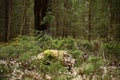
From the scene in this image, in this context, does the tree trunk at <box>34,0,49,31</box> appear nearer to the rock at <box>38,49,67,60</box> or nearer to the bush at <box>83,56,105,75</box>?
the rock at <box>38,49,67,60</box>

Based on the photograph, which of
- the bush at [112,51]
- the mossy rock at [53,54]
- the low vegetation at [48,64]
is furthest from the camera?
the bush at [112,51]

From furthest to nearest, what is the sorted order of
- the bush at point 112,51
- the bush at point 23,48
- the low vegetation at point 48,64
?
1. the bush at point 112,51
2. the bush at point 23,48
3. the low vegetation at point 48,64

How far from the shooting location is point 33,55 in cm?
824

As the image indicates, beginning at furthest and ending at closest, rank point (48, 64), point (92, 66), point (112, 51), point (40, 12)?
point (40, 12) < point (112, 51) < point (48, 64) < point (92, 66)

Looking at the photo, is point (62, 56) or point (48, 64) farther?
point (62, 56)

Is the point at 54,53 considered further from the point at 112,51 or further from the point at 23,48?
the point at 112,51

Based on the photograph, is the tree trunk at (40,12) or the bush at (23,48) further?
the tree trunk at (40,12)

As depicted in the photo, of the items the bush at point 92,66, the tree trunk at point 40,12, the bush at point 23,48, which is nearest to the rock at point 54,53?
the bush at point 23,48

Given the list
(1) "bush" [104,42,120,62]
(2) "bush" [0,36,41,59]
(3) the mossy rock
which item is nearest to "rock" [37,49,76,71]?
(3) the mossy rock

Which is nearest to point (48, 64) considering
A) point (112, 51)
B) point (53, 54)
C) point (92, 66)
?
point (53, 54)

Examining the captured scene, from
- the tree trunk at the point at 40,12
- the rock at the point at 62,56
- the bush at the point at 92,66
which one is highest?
the tree trunk at the point at 40,12

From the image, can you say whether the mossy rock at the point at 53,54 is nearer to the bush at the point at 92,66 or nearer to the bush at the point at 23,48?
the bush at the point at 23,48

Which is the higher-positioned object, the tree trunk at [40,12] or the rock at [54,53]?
the tree trunk at [40,12]

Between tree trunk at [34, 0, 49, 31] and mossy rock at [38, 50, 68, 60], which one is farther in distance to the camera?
tree trunk at [34, 0, 49, 31]
